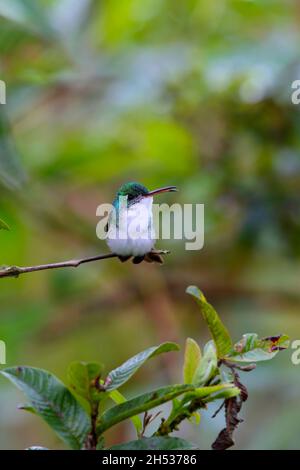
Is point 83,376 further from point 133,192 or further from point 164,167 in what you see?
point 164,167

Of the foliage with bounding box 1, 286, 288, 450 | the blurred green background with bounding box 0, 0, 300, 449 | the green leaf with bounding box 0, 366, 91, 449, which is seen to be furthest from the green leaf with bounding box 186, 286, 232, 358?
the blurred green background with bounding box 0, 0, 300, 449

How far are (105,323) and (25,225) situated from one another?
0.43 metres

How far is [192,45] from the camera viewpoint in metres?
1.93

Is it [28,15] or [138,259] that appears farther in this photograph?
[28,15]

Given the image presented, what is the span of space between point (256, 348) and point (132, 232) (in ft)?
0.49

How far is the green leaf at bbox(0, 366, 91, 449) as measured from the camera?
0.62 meters

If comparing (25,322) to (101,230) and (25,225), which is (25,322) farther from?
(101,230)

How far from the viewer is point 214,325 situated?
61 cm

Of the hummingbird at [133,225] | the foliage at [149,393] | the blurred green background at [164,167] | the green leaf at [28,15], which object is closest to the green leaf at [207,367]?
the foliage at [149,393]

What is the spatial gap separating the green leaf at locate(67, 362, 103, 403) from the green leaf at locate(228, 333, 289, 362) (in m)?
0.11

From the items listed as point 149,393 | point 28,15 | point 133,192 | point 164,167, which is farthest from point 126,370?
point 164,167

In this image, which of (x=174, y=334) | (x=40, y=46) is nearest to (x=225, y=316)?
(x=174, y=334)

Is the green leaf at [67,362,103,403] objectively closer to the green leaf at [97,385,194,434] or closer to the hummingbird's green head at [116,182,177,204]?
the green leaf at [97,385,194,434]
